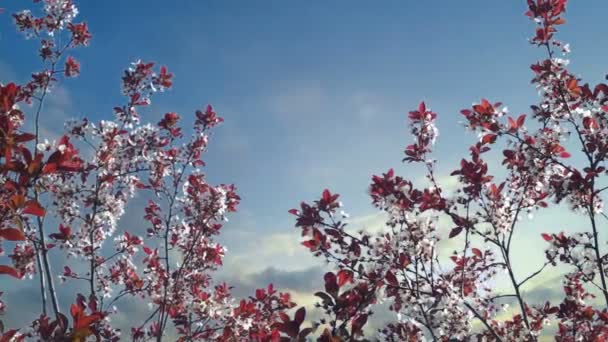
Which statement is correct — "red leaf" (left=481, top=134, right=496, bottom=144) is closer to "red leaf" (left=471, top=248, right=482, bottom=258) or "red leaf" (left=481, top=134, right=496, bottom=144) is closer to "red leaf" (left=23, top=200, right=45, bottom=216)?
"red leaf" (left=471, top=248, right=482, bottom=258)

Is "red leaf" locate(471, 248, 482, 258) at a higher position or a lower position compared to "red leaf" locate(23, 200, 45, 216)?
higher

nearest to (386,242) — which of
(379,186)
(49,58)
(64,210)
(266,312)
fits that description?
(379,186)

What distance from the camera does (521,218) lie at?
4.75 m

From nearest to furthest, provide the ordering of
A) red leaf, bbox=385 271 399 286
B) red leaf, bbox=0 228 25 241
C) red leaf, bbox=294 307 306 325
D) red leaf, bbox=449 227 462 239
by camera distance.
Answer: red leaf, bbox=294 307 306 325
red leaf, bbox=0 228 25 241
red leaf, bbox=385 271 399 286
red leaf, bbox=449 227 462 239

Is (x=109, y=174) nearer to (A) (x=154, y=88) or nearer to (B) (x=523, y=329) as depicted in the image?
(A) (x=154, y=88)

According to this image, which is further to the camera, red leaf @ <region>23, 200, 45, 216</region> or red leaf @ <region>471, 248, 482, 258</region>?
red leaf @ <region>471, 248, 482, 258</region>

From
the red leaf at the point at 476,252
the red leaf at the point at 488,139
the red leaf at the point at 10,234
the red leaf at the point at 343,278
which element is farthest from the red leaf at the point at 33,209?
the red leaf at the point at 476,252

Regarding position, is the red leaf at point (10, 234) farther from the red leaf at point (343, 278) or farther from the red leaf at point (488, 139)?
the red leaf at point (488, 139)

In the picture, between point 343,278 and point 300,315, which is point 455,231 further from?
point 300,315

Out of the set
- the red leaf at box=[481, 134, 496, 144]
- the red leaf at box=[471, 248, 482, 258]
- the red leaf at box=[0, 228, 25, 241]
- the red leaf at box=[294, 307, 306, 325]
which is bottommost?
the red leaf at box=[294, 307, 306, 325]

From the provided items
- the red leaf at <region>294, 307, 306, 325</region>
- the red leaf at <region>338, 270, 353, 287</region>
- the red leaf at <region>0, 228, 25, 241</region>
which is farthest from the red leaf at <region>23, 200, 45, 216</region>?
the red leaf at <region>338, 270, 353, 287</region>

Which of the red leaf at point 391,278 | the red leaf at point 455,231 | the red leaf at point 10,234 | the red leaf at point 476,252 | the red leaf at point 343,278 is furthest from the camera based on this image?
the red leaf at point 476,252

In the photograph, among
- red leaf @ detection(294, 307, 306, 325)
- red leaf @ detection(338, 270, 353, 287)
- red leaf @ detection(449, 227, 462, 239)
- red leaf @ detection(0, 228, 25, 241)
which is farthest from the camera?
red leaf @ detection(449, 227, 462, 239)

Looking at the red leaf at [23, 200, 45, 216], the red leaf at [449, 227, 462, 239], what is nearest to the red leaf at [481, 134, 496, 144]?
the red leaf at [449, 227, 462, 239]
